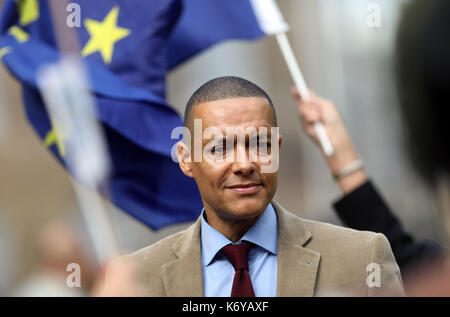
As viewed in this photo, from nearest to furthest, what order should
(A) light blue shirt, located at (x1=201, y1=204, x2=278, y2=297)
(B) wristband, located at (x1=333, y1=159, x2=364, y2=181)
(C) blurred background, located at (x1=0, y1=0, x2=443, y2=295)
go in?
(A) light blue shirt, located at (x1=201, y1=204, x2=278, y2=297)
(B) wristband, located at (x1=333, y1=159, x2=364, y2=181)
(C) blurred background, located at (x1=0, y1=0, x2=443, y2=295)

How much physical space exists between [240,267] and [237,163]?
0.34m

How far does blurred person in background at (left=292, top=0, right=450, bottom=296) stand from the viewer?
8.81 ft

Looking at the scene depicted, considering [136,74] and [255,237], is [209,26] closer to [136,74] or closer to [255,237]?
[136,74]

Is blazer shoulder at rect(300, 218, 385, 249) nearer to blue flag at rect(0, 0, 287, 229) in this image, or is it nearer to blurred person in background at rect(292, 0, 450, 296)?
blurred person in background at rect(292, 0, 450, 296)

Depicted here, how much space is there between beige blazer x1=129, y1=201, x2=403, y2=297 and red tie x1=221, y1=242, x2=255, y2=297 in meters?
0.09

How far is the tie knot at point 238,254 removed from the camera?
2500 mm

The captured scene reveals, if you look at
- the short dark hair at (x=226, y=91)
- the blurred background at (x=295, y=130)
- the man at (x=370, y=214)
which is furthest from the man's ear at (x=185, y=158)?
the blurred background at (x=295, y=130)

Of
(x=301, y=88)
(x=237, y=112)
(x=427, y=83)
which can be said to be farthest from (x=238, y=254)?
(x=301, y=88)

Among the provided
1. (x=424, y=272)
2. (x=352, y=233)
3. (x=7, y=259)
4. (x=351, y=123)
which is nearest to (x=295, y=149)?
(x=351, y=123)

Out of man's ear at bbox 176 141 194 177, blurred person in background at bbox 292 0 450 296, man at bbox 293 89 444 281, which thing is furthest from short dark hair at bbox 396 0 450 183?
man's ear at bbox 176 141 194 177

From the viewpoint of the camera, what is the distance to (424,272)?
3.19 meters

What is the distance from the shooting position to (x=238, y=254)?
8.28ft
